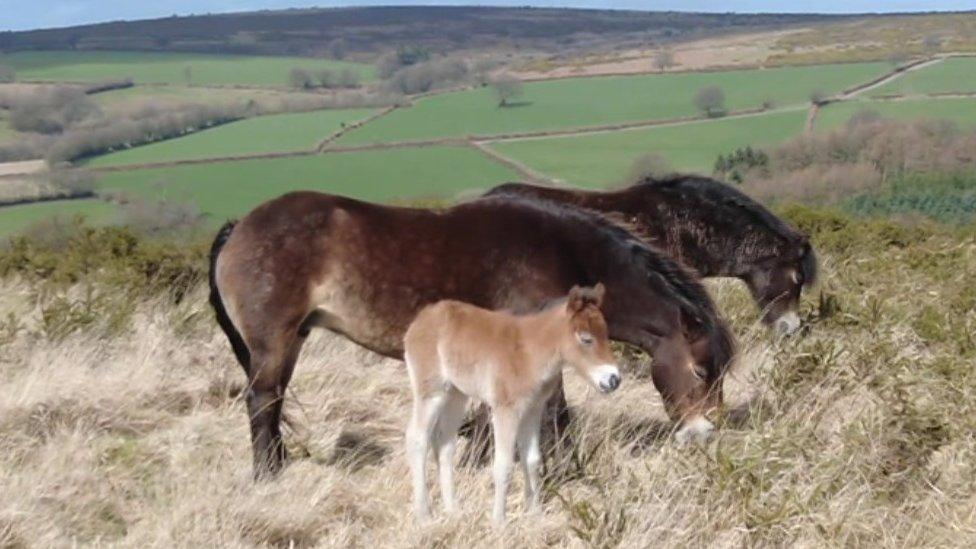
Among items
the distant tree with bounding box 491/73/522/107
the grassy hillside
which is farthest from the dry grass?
the distant tree with bounding box 491/73/522/107

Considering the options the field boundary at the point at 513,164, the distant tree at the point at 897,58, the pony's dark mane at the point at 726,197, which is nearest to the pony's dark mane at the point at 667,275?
the pony's dark mane at the point at 726,197

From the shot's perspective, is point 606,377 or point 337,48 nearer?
point 606,377

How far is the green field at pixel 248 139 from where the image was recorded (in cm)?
3659

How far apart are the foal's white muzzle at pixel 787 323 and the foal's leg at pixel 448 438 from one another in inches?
126

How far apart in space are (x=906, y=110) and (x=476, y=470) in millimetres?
38720

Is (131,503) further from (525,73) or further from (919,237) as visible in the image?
(525,73)

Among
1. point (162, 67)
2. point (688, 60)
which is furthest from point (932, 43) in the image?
point (162, 67)

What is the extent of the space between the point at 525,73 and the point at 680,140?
A: 35.1m

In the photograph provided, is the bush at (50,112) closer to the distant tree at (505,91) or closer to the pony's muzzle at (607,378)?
the distant tree at (505,91)

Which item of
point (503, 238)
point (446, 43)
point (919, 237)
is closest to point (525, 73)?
point (446, 43)

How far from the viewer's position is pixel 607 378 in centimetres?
514

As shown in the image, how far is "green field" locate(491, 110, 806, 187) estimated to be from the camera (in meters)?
31.7

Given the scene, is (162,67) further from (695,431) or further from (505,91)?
(695,431)

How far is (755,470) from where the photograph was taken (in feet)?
17.7
